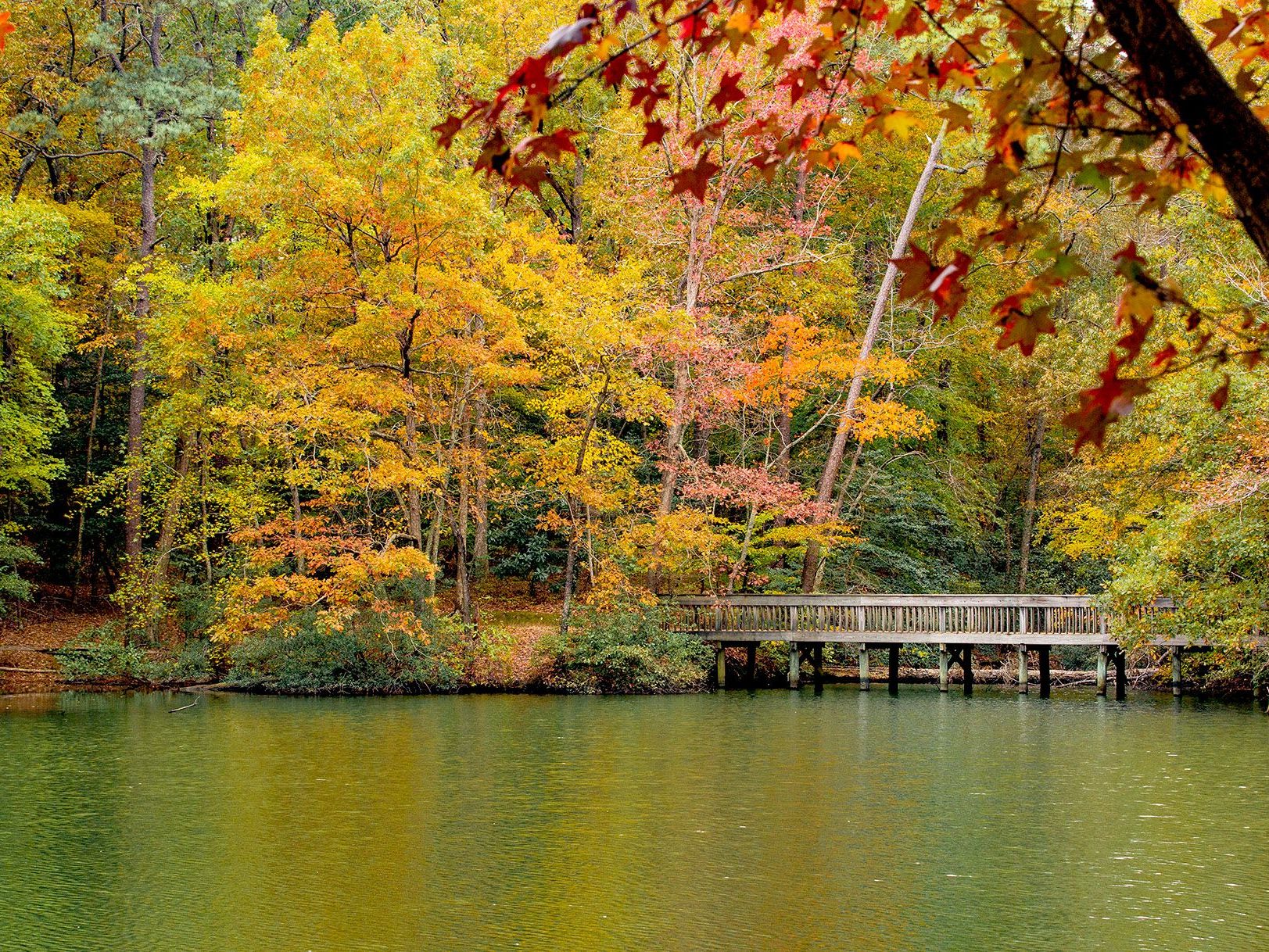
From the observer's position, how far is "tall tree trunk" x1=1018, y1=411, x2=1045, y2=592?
28.1m

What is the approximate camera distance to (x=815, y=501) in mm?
24141

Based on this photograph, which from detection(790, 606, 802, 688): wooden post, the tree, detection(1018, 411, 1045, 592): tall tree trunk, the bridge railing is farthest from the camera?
detection(1018, 411, 1045, 592): tall tree trunk

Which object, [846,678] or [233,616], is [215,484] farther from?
[846,678]

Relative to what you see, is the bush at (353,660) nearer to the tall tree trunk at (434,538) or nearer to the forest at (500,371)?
the forest at (500,371)

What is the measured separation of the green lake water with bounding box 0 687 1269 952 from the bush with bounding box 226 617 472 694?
12.1 ft

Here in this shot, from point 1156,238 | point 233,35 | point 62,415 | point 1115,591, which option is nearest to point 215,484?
point 62,415

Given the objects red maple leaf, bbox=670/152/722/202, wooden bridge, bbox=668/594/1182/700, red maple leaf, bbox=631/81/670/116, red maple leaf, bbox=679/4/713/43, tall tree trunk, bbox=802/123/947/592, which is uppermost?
tall tree trunk, bbox=802/123/947/592

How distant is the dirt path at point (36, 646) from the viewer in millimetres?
21375

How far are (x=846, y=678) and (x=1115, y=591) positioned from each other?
25.3 feet

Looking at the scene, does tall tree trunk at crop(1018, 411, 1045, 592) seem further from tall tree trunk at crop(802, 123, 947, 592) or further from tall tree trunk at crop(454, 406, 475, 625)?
tall tree trunk at crop(454, 406, 475, 625)

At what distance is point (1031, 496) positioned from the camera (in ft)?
92.1

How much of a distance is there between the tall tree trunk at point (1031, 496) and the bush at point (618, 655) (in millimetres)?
9806

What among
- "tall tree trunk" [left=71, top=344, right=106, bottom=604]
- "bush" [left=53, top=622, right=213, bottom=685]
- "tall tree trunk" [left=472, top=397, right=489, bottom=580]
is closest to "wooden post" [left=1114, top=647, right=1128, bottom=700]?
"tall tree trunk" [left=472, top=397, right=489, bottom=580]

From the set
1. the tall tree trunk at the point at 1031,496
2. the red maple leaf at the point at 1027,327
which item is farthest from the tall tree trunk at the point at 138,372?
the red maple leaf at the point at 1027,327
